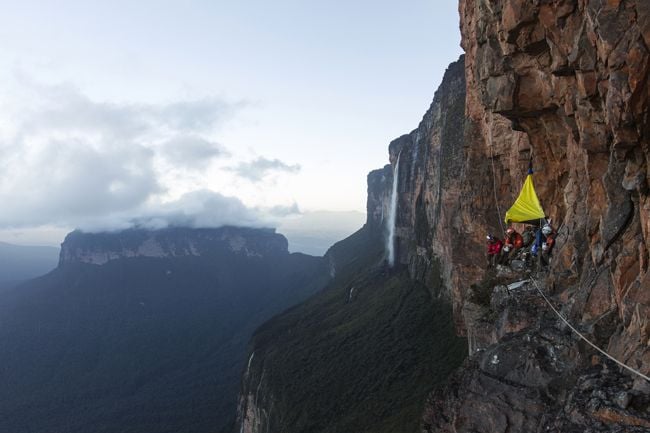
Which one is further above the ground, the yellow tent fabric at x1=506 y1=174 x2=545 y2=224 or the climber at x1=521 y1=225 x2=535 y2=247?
the yellow tent fabric at x1=506 y1=174 x2=545 y2=224

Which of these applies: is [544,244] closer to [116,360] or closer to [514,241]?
[514,241]

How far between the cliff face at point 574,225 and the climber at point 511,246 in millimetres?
1949

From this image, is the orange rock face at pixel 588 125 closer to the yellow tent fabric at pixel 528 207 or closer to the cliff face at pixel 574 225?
the cliff face at pixel 574 225

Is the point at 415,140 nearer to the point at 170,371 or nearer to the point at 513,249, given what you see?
the point at 513,249

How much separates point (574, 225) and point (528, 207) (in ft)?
13.8

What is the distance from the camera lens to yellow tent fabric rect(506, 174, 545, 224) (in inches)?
786

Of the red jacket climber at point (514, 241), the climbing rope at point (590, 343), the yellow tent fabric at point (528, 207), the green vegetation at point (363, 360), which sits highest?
the yellow tent fabric at point (528, 207)

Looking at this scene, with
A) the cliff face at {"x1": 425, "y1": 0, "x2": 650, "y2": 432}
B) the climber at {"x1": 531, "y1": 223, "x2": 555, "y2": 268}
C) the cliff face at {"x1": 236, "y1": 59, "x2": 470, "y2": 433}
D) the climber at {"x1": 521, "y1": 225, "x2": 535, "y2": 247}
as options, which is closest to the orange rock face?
the cliff face at {"x1": 425, "y1": 0, "x2": 650, "y2": 432}

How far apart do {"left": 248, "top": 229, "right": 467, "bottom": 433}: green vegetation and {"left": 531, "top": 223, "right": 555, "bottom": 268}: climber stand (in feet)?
87.2

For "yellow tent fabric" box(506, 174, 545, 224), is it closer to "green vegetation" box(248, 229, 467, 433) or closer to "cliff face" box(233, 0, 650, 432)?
"cliff face" box(233, 0, 650, 432)

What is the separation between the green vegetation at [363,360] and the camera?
50938 millimetres

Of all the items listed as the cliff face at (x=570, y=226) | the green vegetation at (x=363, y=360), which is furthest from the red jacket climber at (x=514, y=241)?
the green vegetation at (x=363, y=360)

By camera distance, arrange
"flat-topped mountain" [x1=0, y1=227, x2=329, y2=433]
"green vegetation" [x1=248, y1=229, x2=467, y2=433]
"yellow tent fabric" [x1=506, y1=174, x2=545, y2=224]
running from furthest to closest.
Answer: "flat-topped mountain" [x1=0, y1=227, x2=329, y2=433]
"green vegetation" [x1=248, y1=229, x2=467, y2=433]
"yellow tent fabric" [x1=506, y1=174, x2=545, y2=224]

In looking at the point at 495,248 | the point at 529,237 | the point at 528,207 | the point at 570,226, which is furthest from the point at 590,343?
the point at 529,237
